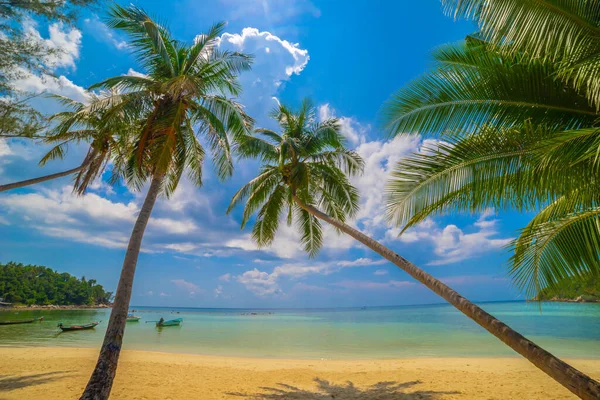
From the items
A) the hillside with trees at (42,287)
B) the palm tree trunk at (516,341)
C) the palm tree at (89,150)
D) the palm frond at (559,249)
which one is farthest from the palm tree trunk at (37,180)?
the hillside with trees at (42,287)

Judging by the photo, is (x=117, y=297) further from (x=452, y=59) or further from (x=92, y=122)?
(x=452, y=59)

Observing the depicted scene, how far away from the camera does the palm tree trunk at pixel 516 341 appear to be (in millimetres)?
2646

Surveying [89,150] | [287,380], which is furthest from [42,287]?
[287,380]

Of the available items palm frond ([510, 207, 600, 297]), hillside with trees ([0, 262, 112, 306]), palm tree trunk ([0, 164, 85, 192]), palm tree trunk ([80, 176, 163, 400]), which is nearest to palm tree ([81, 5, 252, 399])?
palm tree trunk ([80, 176, 163, 400])

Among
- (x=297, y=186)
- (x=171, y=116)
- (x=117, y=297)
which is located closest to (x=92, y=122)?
(x=171, y=116)

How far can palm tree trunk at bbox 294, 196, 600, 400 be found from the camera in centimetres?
265

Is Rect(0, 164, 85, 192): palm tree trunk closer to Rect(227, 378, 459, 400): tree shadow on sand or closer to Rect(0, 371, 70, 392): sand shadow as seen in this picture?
Rect(0, 371, 70, 392): sand shadow

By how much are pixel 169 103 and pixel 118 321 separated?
17.2ft

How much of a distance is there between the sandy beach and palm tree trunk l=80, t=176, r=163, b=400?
8.38 ft

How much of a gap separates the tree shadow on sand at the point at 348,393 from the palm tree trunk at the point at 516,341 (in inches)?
133

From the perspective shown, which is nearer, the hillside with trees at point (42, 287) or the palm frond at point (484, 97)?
the palm frond at point (484, 97)

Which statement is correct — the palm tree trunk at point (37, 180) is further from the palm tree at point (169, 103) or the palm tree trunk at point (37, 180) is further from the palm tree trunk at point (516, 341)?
the palm tree trunk at point (516, 341)

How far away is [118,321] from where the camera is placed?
564cm

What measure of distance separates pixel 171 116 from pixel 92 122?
8.34 feet
